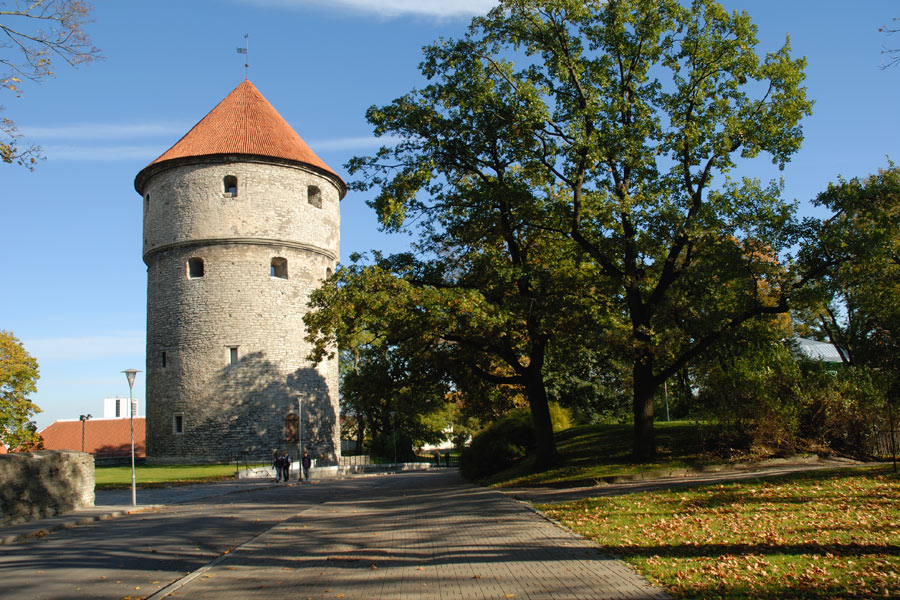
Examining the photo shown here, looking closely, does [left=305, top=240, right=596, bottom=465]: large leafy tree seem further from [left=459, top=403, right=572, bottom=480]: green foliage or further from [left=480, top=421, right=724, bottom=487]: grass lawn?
[left=459, top=403, right=572, bottom=480]: green foliage

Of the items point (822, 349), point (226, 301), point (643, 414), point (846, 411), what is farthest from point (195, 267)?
point (822, 349)

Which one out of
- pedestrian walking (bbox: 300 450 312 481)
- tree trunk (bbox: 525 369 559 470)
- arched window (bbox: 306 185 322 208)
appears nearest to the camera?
tree trunk (bbox: 525 369 559 470)

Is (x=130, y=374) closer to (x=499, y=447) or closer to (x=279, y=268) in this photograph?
(x=499, y=447)

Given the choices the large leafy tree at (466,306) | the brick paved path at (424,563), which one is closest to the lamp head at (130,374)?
the large leafy tree at (466,306)

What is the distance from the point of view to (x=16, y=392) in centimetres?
3703

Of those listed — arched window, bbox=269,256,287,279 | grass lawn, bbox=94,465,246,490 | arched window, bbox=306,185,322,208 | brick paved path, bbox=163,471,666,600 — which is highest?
arched window, bbox=306,185,322,208

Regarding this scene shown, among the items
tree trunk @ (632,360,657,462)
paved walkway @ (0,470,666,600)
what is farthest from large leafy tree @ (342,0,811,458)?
Answer: paved walkway @ (0,470,666,600)

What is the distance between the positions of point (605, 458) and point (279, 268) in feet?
81.9

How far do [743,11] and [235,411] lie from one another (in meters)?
29.9

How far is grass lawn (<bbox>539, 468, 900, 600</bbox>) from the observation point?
22.1 feet

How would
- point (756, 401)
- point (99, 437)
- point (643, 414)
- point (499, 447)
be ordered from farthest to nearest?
point (99, 437) → point (499, 447) → point (643, 414) → point (756, 401)

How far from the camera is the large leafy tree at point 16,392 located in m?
35.7

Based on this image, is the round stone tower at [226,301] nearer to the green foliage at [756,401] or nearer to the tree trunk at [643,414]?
the tree trunk at [643,414]

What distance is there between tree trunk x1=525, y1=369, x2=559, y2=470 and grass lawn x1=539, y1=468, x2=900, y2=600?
5.97 m
